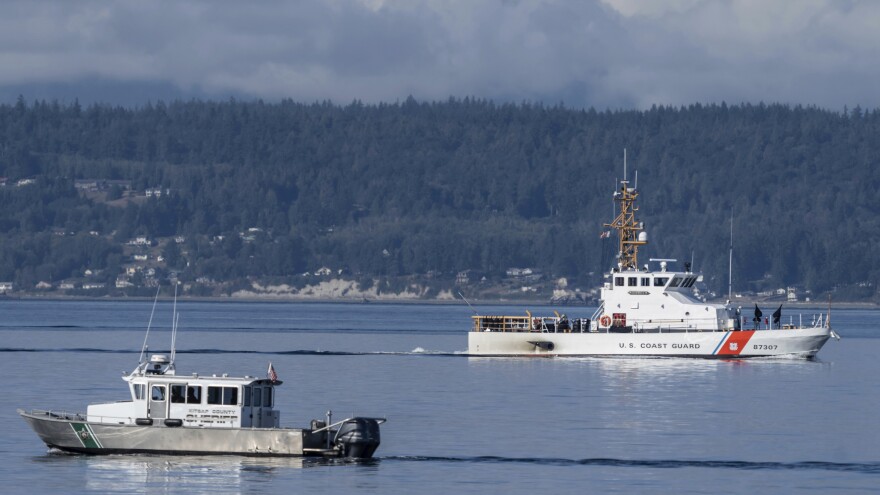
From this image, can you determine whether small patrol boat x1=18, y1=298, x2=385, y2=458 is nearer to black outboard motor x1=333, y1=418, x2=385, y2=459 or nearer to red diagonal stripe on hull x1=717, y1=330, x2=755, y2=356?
black outboard motor x1=333, y1=418, x2=385, y2=459

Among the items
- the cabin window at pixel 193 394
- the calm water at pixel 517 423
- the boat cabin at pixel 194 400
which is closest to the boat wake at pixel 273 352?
the calm water at pixel 517 423

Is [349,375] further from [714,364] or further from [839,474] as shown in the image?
[839,474]

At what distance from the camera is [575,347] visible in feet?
417

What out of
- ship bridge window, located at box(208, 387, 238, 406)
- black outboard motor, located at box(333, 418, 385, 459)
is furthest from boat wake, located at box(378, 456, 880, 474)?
ship bridge window, located at box(208, 387, 238, 406)

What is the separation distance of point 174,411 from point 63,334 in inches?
4972

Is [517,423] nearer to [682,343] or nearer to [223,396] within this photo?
[223,396]

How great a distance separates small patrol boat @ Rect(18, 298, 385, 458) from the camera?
67.3 metres

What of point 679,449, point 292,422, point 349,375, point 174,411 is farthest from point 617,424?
point 349,375

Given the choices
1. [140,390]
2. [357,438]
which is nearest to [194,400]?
[140,390]

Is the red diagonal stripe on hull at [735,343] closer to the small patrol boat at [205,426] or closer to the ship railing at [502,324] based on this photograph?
the ship railing at [502,324]

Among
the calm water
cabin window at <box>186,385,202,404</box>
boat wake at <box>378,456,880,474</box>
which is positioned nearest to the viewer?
the calm water

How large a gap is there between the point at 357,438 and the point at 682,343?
2405 inches

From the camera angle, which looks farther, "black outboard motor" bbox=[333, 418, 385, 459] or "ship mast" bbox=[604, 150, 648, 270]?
"ship mast" bbox=[604, 150, 648, 270]

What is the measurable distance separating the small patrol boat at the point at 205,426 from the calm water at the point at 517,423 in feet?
2.31
